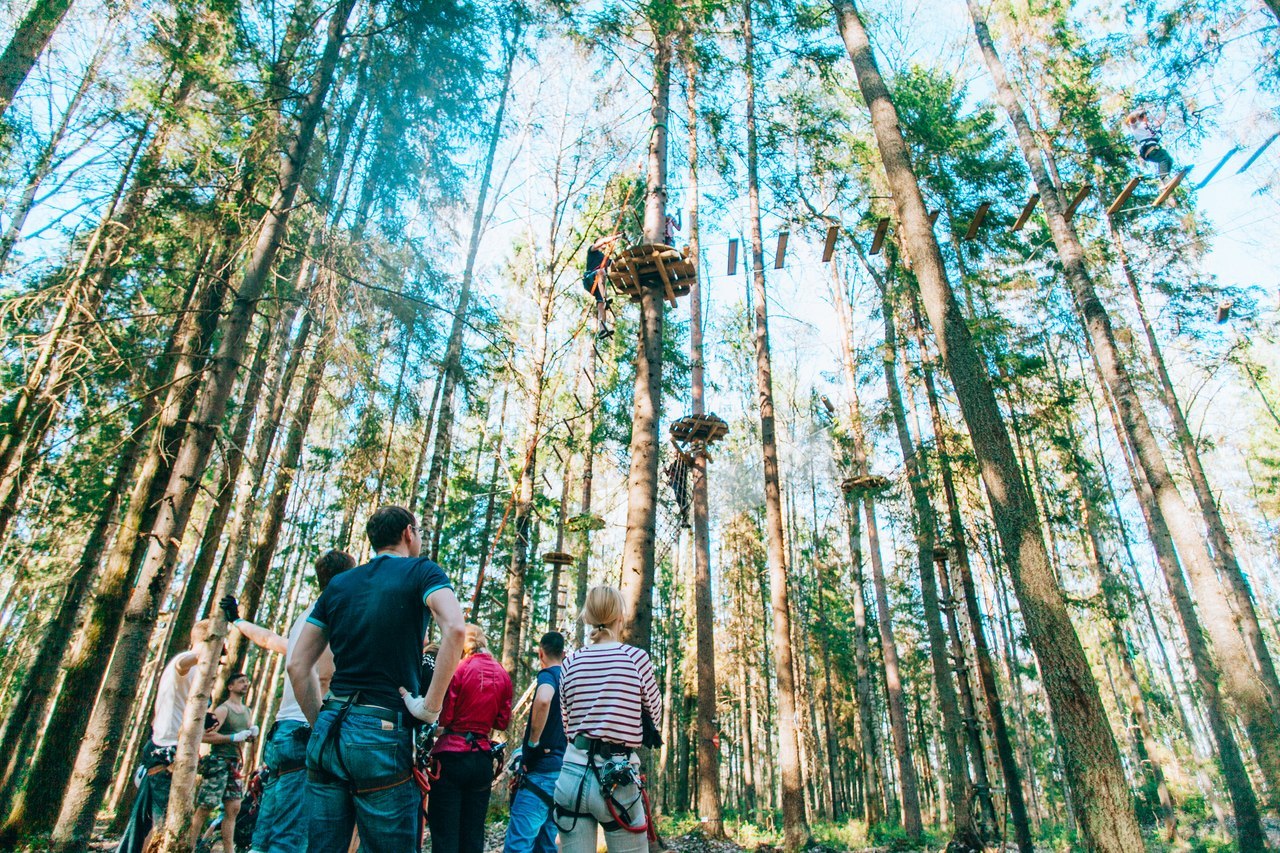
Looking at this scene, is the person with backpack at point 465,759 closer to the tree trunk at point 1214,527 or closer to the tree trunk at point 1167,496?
the tree trunk at point 1167,496

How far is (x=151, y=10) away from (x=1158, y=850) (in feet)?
71.7

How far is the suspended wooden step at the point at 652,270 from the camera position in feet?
20.8

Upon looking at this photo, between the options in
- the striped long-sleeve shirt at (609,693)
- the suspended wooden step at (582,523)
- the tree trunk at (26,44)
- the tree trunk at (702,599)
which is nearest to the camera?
the striped long-sleeve shirt at (609,693)

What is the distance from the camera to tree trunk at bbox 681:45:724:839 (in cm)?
962

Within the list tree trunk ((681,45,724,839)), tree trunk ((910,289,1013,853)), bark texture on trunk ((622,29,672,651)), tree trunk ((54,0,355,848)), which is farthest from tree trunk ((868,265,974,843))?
tree trunk ((54,0,355,848))

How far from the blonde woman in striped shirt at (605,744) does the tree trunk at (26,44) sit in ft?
24.4

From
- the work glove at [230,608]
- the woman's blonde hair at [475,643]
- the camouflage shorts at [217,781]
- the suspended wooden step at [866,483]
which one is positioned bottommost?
the camouflage shorts at [217,781]

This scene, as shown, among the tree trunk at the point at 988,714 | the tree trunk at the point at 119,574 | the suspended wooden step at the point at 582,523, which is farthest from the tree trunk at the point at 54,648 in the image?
the tree trunk at the point at 988,714

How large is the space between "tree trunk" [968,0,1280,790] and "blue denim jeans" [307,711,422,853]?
402 inches

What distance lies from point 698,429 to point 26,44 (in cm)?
894

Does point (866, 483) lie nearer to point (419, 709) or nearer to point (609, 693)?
point (609, 693)

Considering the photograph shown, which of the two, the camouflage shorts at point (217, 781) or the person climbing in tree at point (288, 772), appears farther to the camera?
the camouflage shorts at point (217, 781)

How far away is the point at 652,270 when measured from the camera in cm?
667

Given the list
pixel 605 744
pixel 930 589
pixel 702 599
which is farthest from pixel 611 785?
pixel 930 589
